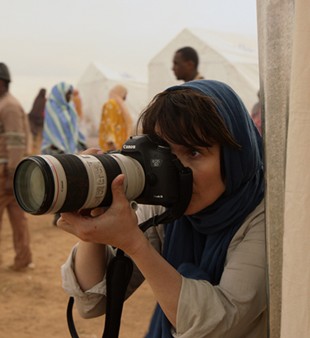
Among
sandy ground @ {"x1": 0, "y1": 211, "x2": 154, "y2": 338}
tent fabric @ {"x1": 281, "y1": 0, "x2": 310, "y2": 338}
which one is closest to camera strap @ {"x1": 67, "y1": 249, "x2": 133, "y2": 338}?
tent fabric @ {"x1": 281, "y1": 0, "x2": 310, "y2": 338}

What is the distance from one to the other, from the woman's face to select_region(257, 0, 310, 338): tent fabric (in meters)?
0.11

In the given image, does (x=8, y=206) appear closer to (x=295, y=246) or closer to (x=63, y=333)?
(x=63, y=333)

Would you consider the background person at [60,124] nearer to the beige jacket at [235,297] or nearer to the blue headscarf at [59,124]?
the blue headscarf at [59,124]

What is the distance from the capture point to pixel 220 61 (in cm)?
749

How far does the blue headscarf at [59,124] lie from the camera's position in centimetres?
512

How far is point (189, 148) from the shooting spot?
989 millimetres

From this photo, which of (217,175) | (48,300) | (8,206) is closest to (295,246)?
(217,175)

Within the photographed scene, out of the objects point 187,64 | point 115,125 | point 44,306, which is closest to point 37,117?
point 115,125

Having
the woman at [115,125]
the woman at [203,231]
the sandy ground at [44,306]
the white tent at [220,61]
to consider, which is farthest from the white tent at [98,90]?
the woman at [203,231]

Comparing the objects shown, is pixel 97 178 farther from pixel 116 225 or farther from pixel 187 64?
pixel 187 64

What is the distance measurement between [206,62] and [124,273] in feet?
22.2

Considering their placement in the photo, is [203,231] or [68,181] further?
[203,231]

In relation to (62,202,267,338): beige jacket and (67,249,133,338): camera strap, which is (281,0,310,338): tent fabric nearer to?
(62,202,267,338): beige jacket

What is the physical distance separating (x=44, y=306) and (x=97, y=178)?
2406 mm
